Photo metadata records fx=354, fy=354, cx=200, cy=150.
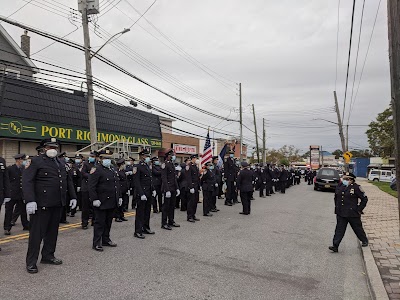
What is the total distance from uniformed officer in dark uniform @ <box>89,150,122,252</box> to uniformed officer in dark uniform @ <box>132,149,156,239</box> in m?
0.79

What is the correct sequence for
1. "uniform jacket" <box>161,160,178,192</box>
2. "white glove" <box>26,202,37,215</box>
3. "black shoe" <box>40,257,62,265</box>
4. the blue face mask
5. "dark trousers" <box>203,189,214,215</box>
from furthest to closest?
"dark trousers" <box>203,189,214,215</box> < "uniform jacket" <box>161,160,178,192</box> < the blue face mask < "black shoe" <box>40,257,62,265</box> < "white glove" <box>26,202,37,215</box>

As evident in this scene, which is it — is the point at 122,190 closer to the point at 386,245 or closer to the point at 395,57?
the point at 386,245

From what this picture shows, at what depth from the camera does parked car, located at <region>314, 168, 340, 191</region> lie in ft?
78.7

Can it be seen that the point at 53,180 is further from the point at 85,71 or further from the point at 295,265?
the point at 85,71

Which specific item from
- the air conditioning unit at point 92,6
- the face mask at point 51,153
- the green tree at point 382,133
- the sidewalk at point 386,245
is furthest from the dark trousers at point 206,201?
the green tree at point 382,133

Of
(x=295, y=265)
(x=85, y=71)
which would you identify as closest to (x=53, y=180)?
(x=295, y=265)

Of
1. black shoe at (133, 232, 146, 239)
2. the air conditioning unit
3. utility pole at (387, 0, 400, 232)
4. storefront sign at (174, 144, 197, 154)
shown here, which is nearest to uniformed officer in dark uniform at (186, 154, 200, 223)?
black shoe at (133, 232, 146, 239)

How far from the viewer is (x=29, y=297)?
170 inches

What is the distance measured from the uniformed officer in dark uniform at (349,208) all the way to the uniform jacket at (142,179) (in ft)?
13.6

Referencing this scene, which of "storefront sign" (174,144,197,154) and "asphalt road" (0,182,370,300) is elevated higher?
"storefront sign" (174,144,197,154)

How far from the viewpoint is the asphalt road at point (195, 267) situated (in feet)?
15.4

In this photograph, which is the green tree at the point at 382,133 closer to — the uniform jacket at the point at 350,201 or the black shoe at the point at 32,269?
the uniform jacket at the point at 350,201

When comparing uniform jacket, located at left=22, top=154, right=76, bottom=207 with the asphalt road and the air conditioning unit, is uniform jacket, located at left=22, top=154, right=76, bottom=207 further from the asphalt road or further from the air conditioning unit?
the air conditioning unit

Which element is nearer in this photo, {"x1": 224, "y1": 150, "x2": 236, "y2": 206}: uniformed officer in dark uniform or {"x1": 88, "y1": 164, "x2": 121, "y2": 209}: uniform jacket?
{"x1": 88, "y1": 164, "x2": 121, "y2": 209}: uniform jacket
